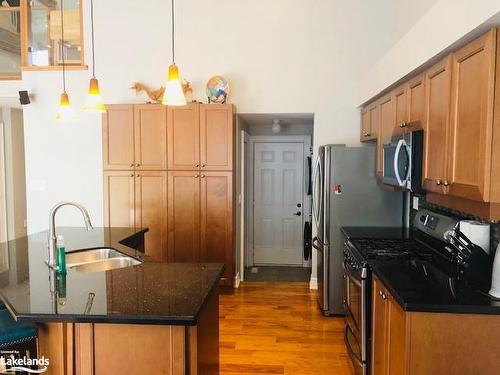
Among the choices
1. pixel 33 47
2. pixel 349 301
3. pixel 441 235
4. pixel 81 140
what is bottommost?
pixel 349 301

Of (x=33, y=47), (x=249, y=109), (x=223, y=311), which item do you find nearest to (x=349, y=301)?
(x=223, y=311)

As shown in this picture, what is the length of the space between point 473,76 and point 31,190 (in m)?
4.90

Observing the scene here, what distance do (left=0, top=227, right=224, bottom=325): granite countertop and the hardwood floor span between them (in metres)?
1.12

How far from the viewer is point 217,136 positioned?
13.9ft

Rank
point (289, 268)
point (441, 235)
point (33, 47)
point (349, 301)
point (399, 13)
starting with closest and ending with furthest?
point (441, 235) < point (349, 301) < point (399, 13) < point (33, 47) < point (289, 268)

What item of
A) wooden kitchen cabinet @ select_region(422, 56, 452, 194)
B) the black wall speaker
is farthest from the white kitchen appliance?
the black wall speaker

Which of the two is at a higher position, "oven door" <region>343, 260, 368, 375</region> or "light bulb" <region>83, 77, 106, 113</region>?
"light bulb" <region>83, 77, 106, 113</region>

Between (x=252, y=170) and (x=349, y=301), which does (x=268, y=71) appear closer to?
(x=252, y=170)

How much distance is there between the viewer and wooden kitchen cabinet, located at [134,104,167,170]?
14.0ft

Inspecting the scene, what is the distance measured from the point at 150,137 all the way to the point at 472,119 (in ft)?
10.9

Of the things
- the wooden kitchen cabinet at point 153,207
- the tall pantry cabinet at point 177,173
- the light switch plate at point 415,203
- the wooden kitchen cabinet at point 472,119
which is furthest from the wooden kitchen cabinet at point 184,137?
the wooden kitchen cabinet at point 472,119

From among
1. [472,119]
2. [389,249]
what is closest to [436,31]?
[472,119]

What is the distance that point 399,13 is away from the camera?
420 cm

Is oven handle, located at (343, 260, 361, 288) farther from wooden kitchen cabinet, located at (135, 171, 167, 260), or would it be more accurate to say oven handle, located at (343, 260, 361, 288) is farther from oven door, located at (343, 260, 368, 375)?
wooden kitchen cabinet, located at (135, 171, 167, 260)
